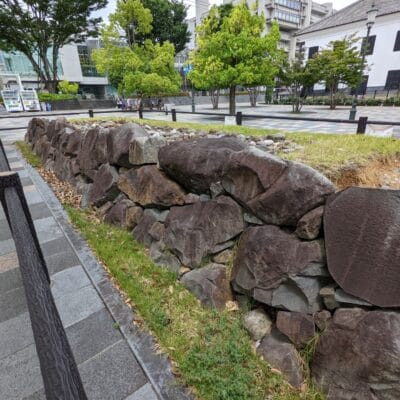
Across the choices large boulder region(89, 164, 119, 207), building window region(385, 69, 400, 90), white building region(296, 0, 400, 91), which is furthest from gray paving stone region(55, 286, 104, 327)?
building window region(385, 69, 400, 90)

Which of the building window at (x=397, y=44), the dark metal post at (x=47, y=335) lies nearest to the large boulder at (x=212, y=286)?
the dark metal post at (x=47, y=335)

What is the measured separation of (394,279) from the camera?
63.3 inches

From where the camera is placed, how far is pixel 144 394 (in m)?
1.79

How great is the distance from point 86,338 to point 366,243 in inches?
91.6

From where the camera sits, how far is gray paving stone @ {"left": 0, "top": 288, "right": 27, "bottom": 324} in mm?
2375

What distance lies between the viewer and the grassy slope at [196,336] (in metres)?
1.85

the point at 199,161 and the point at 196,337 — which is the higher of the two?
the point at 199,161

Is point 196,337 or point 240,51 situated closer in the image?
point 196,337

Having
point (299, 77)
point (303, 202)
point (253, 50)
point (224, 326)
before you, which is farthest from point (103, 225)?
point (299, 77)

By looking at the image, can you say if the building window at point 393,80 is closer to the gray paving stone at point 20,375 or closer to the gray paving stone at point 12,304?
the gray paving stone at point 12,304

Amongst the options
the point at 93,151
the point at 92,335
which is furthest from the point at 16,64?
the point at 92,335

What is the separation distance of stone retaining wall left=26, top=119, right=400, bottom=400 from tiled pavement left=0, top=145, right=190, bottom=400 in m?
0.74

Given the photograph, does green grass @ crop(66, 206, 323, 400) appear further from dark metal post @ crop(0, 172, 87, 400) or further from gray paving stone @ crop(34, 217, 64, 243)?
dark metal post @ crop(0, 172, 87, 400)

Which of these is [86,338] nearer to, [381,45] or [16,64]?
[381,45]
